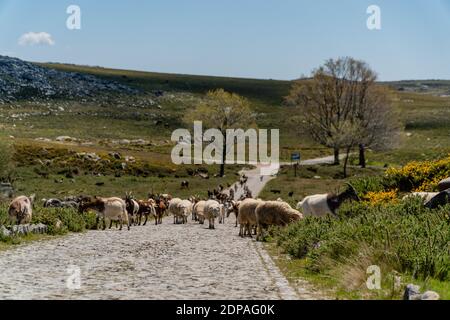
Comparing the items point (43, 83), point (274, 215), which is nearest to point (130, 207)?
point (274, 215)

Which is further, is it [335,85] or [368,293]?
[335,85]

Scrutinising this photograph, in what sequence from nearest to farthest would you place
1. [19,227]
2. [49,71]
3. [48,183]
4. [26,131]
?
[19,227] < [48,183] < [26,131] < [49,71]

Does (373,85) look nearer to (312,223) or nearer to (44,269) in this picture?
(312,223)

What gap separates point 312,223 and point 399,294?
827 centimetres

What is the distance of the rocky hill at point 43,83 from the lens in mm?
154875

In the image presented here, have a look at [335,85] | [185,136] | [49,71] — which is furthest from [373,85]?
[49,71]

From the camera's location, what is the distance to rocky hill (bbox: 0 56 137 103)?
15488 cm

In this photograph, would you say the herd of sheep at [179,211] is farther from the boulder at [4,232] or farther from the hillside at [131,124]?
the hillside at [131,124]

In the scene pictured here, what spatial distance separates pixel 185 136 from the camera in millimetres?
105688

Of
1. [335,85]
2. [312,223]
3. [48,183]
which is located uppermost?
[335,85]

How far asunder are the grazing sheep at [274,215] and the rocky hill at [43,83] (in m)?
133

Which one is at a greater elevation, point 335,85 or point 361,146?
point 335,85

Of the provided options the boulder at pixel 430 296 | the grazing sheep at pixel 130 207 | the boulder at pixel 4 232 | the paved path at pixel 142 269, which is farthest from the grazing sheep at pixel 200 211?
the boulder at pixel 430 296

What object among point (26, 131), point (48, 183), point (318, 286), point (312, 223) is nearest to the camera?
point (318, 286)
